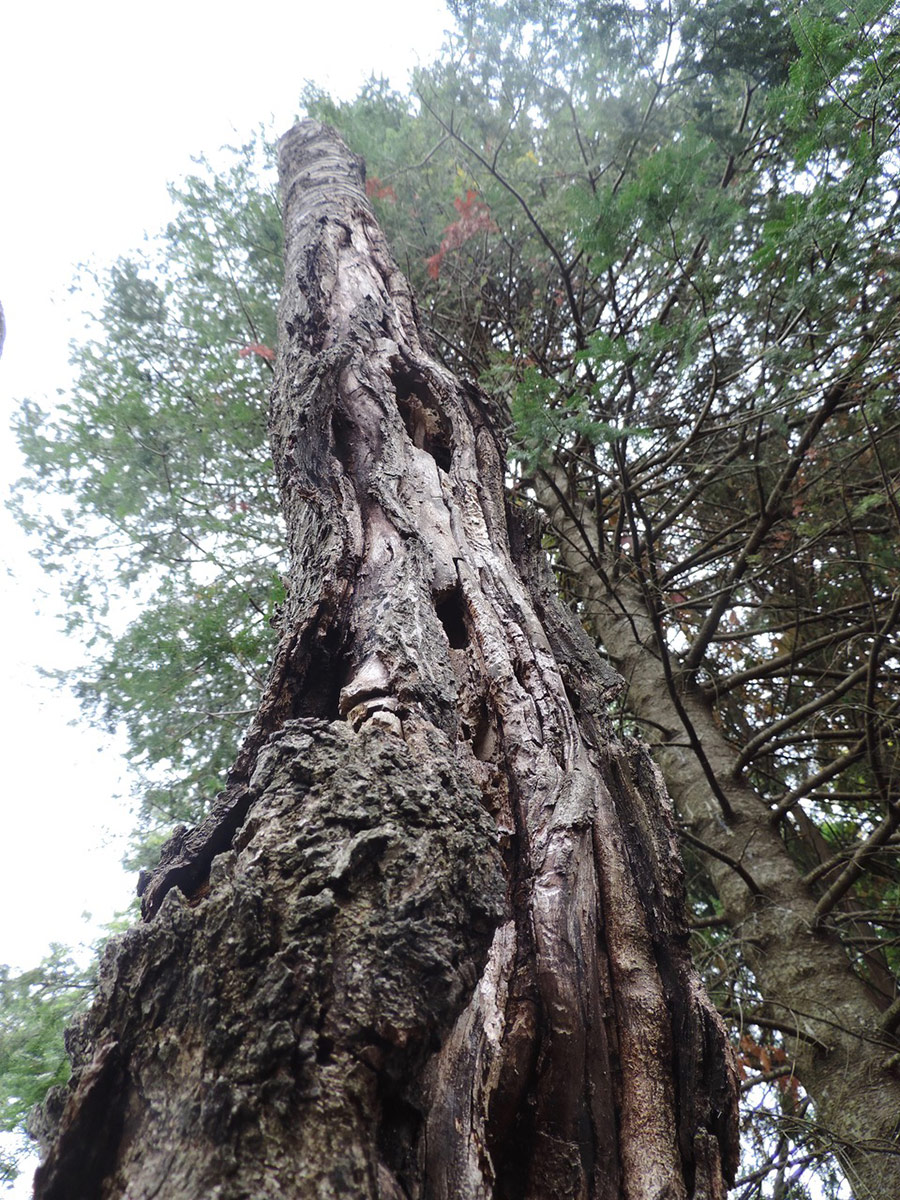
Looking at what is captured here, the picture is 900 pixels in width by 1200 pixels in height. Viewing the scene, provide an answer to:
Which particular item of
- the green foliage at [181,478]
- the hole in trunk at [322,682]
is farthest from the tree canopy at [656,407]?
the hole in trunk at [322,682]

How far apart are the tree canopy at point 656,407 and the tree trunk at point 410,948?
1.68 metres

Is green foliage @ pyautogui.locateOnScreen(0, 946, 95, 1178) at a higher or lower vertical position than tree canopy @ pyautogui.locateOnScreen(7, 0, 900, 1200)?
lower

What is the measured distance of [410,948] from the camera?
2.81 feet

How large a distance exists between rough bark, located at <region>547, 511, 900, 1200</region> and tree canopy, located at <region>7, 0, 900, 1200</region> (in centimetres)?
4

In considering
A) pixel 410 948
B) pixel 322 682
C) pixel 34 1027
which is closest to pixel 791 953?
pixel 322 682

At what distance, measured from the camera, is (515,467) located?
4949 mm

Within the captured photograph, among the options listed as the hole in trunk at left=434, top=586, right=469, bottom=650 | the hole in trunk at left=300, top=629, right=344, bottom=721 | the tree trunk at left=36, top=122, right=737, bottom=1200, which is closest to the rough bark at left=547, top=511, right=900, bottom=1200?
the tree trunk at left=36, top=122, right=737, bottom=1200

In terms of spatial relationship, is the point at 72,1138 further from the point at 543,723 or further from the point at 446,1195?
the point at 543,723

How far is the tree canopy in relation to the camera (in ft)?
9.73

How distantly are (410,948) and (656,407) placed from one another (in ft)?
14.1

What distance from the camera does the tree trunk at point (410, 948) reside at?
76 cm

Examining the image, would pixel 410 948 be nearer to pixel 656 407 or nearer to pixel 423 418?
pixel 423 418

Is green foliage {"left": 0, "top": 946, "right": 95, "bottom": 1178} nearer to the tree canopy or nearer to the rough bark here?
the tree canopy

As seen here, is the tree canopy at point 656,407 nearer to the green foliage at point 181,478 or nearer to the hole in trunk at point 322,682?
the green foliage at point 181,478
